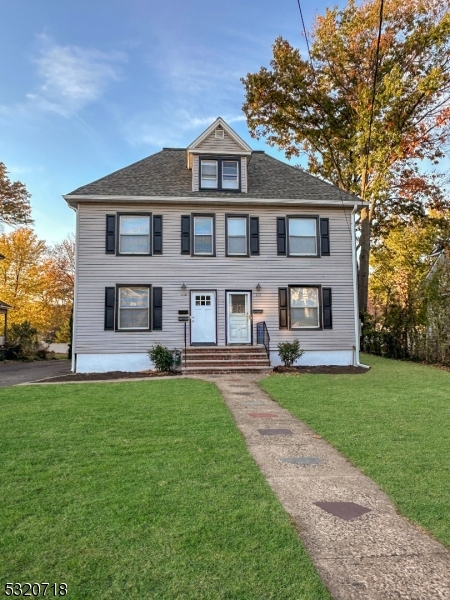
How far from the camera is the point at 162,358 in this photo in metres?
12.0

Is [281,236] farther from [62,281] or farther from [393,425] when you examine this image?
[62,281]

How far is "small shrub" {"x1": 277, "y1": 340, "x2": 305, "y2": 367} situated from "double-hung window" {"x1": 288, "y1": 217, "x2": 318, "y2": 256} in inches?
125

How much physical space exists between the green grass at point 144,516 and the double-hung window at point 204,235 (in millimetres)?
8651

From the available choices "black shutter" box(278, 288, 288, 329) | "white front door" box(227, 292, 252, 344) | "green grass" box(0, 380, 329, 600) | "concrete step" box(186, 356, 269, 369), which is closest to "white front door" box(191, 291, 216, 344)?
"white front door" box(227, 292, 252, 344)

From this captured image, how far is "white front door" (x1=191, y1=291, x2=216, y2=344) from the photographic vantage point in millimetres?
→ 13289

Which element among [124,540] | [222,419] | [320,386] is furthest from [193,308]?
[124,540]

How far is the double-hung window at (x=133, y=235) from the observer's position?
1320 centimetres

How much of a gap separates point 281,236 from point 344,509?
37.1ft

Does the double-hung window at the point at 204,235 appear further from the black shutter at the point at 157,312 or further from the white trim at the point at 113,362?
the white trim at the point at 113,362

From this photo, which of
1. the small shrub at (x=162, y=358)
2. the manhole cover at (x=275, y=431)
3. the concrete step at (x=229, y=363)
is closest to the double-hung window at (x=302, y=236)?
the concrete step at (x=229, y=363)

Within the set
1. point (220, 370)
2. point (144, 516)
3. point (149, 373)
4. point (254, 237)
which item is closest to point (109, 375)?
point (149, 373)

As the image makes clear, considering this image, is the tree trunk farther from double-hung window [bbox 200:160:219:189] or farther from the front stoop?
double-hung window [bbox 200:160:219:189]

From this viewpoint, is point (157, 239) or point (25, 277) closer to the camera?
point (157, 239)

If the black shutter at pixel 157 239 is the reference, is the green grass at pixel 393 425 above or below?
below
